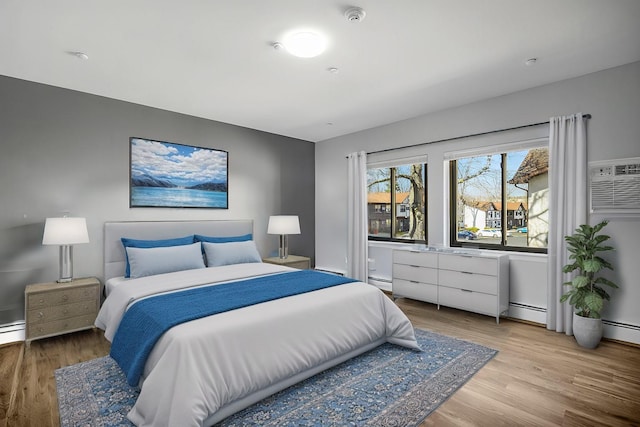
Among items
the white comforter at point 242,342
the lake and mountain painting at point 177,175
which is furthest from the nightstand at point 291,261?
the white comforter at point 242,342

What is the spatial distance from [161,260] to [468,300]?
134 inches

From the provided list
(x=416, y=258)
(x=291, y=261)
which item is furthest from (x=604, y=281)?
(x=291, y=261)

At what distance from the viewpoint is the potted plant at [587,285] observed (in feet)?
9.78

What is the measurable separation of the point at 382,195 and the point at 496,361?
3.12 metres

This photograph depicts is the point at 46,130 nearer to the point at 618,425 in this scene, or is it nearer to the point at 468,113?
the point at 468,113

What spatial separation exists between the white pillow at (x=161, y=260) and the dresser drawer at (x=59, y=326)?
0.57 meters

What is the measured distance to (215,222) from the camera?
468 centimetres

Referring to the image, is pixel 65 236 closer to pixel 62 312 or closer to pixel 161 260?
pixel 62 312

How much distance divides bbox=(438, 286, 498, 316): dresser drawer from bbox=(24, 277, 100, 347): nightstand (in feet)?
12.3

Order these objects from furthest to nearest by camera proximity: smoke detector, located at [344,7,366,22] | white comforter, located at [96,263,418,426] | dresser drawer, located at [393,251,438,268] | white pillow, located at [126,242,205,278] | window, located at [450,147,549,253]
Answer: dresser drawer, located at [393,251,438,268] → window, located at [450,147,549,253] → white pillow, located at [126,242,205,278] → smoke detector, located at [344,7,366,22] → white comforter, located at [96,263,418,426]

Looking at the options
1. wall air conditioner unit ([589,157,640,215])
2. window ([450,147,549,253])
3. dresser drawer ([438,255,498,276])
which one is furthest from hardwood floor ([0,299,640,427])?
wall air conditioner unit ([589,157,640,215])

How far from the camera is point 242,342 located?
2105mm

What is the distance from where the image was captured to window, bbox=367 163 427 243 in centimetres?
503

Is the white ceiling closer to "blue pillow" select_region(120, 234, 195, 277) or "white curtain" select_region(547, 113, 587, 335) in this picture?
"white curtain" select_region(547, 113, 587, 335)
